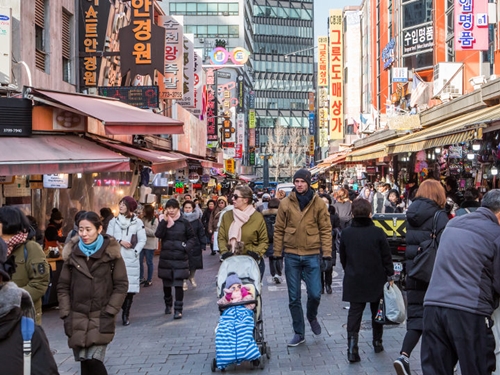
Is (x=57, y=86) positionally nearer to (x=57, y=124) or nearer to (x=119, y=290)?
(x=57, y=124)

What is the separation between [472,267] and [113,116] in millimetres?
7564

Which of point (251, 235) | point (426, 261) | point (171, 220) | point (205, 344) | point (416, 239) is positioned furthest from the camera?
point (171, 220)

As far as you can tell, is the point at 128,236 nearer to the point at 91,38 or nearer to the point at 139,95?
the point at 91,38

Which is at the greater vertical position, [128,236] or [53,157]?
[53,157]

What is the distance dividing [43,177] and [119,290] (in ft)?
27.9

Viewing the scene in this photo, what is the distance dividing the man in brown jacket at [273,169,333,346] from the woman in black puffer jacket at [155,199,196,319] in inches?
102

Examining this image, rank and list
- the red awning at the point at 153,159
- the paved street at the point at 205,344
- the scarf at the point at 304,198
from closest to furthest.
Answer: the paved street at the point at 205,344
the scarf at the point at 304,198
the red awning at the point at 153,159

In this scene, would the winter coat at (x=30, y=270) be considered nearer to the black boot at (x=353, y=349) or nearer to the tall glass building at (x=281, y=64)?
the black boot at (x=353, y=349)

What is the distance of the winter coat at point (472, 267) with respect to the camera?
4.66 m

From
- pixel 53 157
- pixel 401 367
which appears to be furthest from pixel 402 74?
pixel 401 367

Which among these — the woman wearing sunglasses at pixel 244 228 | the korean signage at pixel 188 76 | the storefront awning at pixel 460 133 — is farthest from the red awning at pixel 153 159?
the korean signage at pixel 188 76

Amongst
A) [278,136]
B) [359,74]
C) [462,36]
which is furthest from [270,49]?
[462,36]

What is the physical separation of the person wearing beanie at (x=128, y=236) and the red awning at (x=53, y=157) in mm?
699

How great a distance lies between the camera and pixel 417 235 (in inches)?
286
